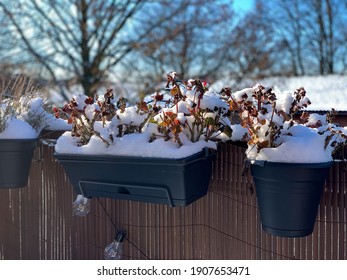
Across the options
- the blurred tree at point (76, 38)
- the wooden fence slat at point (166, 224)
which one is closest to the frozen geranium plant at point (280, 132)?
the wooden fence slat at point (166, 224)

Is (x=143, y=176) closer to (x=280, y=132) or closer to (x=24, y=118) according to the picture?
(x=280, y=132)

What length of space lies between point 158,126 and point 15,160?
976mm

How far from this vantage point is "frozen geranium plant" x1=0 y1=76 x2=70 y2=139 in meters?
2.51

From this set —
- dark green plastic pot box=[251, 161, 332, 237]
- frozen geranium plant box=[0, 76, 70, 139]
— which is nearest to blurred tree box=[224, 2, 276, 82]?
frozen geranium plant box=[0, 76, 70, 139]

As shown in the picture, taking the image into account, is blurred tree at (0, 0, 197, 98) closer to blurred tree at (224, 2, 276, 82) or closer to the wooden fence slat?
blurred tree at (224, 2, 276, 82)

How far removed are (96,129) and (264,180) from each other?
82 cm

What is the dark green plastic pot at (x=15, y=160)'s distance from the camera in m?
2.52

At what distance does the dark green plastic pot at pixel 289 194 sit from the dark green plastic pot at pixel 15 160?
1.35 meters

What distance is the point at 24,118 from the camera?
2.70m

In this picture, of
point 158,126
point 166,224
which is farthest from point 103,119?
point 166,224

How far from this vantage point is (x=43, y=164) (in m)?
2.86

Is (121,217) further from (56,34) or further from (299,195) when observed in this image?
(56,34)

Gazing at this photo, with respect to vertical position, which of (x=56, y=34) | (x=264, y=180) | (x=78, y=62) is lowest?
(x=264, y=180)

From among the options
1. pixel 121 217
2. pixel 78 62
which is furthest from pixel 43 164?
pixel 78 62
